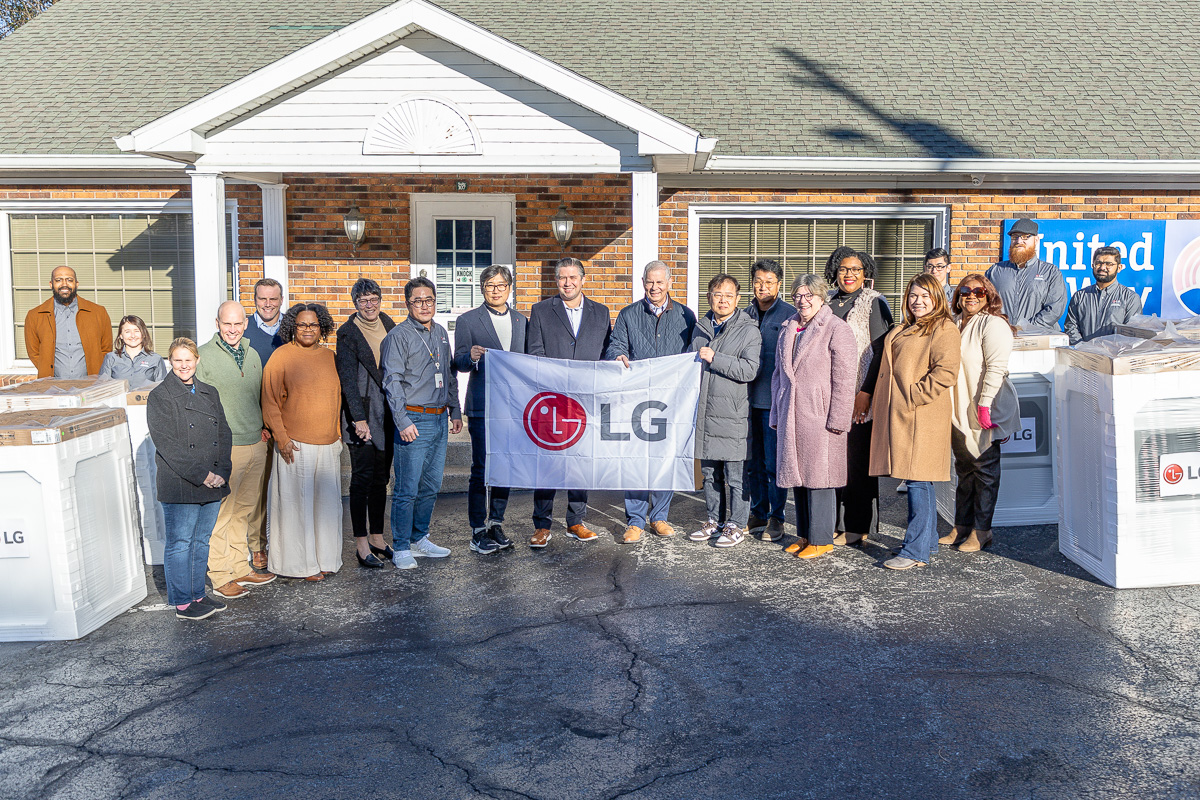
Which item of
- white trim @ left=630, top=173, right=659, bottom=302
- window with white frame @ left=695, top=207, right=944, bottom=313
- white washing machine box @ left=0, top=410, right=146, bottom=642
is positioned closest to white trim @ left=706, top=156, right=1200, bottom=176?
window with white frame @ left=695, top=207, right=944, bottom=313

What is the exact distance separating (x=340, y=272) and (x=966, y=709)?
8.51 m

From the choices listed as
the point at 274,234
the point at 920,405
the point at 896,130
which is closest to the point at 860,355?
the point at 920,405

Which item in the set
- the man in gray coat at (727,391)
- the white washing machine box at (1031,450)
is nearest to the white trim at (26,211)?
the man in gray coat at (727,391)

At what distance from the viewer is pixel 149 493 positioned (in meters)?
6.27

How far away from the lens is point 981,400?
6.08 metres

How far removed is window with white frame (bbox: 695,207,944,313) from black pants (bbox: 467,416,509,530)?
458cm

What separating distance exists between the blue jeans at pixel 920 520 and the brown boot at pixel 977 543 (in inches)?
17.9

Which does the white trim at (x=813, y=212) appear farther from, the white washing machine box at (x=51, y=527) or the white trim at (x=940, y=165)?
the white washing machine box at (x=51, y=527)

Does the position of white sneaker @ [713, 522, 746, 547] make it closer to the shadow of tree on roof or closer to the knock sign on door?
the knock sign on door

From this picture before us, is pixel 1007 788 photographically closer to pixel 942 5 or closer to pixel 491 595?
pixel 491 595

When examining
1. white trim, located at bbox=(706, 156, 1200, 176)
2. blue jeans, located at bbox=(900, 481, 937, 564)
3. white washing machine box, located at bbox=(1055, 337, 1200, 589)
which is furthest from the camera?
white trim, located at bbox=(706, 156, 1200, 176)

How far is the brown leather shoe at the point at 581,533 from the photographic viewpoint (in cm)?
679

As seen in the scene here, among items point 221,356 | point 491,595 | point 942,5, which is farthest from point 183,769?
point 942,5

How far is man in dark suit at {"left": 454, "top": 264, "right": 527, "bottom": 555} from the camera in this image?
651 centimetres
